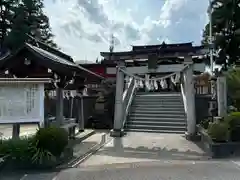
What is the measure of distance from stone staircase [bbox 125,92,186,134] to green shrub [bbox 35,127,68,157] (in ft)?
26.7

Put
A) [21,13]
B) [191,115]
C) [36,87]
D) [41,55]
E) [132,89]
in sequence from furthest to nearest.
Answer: [21,13], [132,89], [191,115], [41,55], [36,87]

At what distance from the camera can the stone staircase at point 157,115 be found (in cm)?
1594

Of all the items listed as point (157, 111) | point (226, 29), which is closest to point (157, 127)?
point (157, 111)

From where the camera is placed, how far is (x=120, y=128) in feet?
50.1

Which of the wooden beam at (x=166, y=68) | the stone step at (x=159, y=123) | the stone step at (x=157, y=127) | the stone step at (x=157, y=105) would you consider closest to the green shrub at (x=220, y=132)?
the wooden beam at (x=166, y=68)

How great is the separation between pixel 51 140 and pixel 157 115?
9811mm

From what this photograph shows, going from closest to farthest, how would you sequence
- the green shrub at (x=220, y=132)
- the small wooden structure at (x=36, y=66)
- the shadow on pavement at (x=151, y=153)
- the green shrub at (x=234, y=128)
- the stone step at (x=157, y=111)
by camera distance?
the green shrub at (x=220, y=132), the shadow on pavement at (x=151, y=153), the green shrub at (x=234, y=128), the small wooden structure at (x=36, y=66), the stone step at (x=157, y=111)

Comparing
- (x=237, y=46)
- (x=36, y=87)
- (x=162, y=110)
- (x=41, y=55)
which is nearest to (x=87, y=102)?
(x=162, y=110)

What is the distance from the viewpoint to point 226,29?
86.7ft

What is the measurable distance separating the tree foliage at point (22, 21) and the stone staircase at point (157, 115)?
1337 centimetres

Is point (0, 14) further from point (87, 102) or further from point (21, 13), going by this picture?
point (87, 102)

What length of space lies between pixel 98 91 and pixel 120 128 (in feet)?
21.1

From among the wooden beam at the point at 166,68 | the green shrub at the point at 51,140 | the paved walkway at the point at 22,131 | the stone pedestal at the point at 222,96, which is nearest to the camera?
the green shrub at the point at 51,140

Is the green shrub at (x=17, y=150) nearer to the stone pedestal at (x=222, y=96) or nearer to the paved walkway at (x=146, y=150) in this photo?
the paved walkway at (x=146, y=150)
